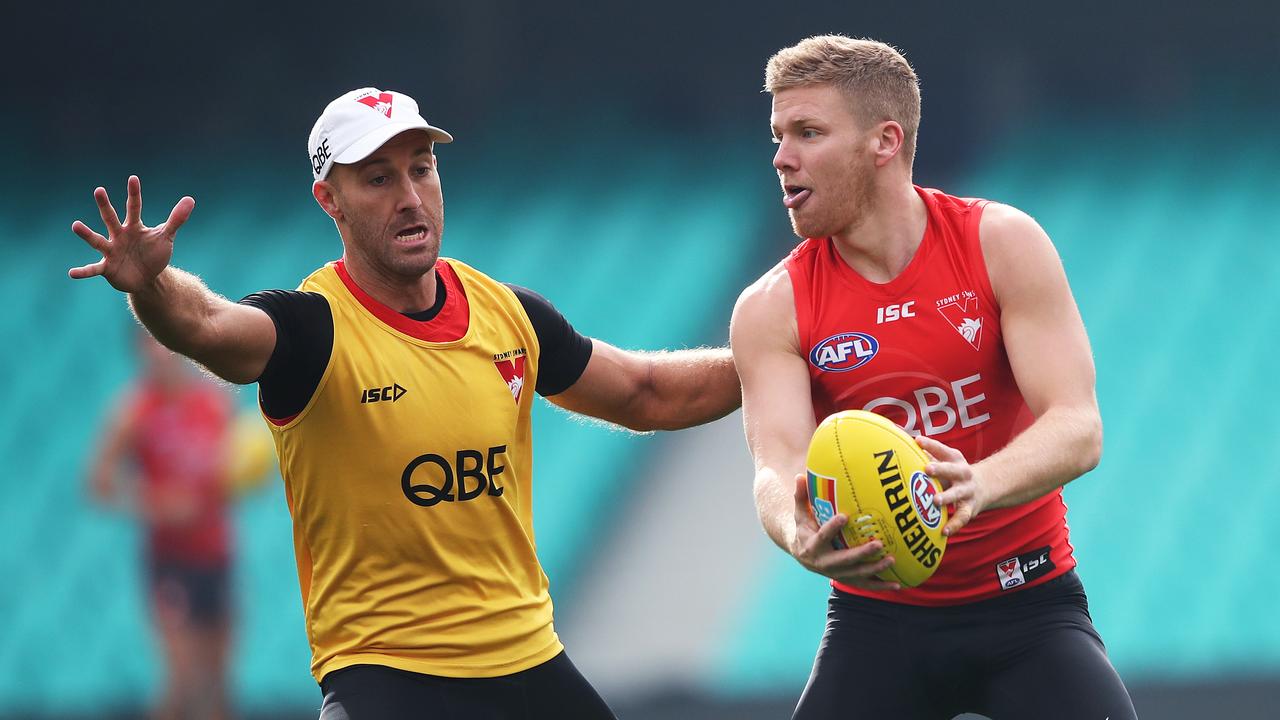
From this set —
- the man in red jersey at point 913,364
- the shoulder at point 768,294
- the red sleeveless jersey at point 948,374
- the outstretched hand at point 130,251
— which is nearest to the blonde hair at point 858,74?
the man in red jersey at point 913,364

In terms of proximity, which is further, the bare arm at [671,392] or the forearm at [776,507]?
A: the bare arm at [671,392]

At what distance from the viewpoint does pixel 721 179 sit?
13289 millimetres

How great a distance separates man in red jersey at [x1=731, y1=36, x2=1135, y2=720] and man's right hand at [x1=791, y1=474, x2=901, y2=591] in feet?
0.87

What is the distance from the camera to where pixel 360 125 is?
5039mm

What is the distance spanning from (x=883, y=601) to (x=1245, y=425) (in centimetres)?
785

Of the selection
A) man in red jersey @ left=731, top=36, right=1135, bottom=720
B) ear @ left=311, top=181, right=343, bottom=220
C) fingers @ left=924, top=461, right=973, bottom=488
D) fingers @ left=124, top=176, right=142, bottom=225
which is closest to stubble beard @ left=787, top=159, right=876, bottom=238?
man in red jersey @ left=731, top=36, right=1135, bottom=720

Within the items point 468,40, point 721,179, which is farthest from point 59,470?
point 721,179

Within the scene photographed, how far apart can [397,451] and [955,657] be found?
184 cm

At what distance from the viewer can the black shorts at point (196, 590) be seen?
9.83 m

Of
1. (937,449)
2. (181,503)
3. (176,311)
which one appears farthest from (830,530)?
(181,503)

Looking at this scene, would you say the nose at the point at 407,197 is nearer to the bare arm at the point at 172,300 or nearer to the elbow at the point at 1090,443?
the bare arm at the point at 172,300

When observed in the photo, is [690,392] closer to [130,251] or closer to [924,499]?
[924,499]

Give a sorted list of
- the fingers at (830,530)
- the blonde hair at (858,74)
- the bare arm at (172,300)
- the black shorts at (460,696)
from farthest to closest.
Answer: the blonde hair at (858,74) < the black shorts at (460,696) < the bare arm at (172,300) < the fingers at (830,530)

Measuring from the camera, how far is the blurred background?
11.3 metres
